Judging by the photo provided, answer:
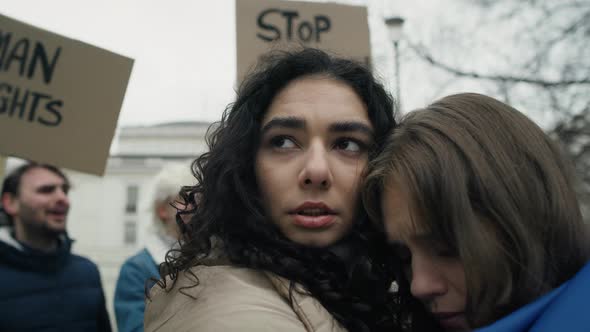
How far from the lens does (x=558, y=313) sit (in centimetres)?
118

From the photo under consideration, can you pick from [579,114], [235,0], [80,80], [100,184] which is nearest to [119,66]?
[80,80]

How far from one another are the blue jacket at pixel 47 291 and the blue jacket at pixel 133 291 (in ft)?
0.82

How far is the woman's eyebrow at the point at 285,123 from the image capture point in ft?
5.95

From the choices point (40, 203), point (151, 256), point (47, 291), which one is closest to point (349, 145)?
point (151, 256)

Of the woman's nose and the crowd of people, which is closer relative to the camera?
the crowd of people

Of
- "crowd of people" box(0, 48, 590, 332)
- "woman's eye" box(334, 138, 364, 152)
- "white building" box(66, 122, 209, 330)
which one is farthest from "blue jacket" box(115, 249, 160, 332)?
"white building" box(66, 122, 209, 330)

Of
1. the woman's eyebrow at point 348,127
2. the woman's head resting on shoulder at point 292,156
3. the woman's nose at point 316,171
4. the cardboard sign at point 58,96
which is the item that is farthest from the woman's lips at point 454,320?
the cardboard sign at point 58,96

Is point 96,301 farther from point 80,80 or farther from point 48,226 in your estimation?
point 80,80

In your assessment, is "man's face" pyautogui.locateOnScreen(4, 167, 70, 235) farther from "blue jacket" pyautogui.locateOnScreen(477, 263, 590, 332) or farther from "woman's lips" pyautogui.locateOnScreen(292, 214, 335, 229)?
"blue jacket" pyautogui.locateOnScreen(477, 263, 590, 332)

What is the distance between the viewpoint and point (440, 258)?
1588 mm

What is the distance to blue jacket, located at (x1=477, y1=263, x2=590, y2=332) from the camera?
3.78ft

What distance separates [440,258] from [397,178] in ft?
0.77

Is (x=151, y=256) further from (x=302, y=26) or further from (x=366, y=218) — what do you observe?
(x=366, y=218)

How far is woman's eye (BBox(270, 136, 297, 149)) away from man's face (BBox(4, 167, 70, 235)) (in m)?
2.20
